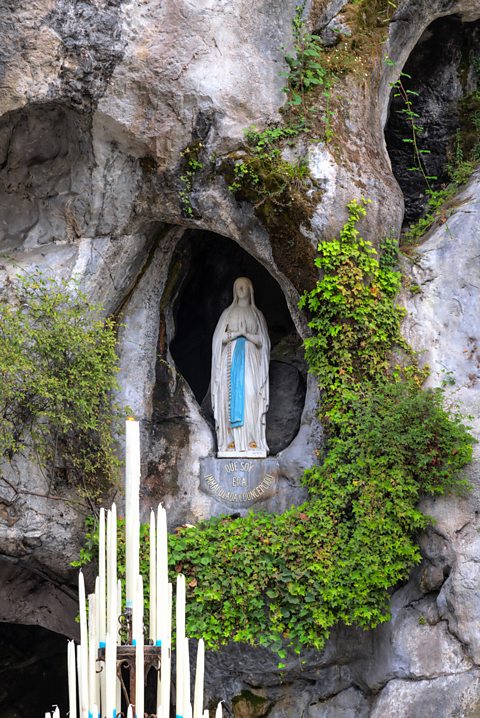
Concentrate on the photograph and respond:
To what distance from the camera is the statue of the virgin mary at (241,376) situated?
9.04 metres

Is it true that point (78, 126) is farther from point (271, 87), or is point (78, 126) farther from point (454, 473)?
point (454, 473)

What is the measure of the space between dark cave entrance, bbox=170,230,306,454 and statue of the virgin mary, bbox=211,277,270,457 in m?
0.38

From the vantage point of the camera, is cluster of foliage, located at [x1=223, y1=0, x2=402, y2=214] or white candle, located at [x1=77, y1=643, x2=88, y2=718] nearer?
white candle, located at [x1=77, y1=643, x2=88, y2=718]

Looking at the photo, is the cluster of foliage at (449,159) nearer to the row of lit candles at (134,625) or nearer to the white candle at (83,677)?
the row of lit candles at (134,625)

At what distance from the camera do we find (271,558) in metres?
7.90

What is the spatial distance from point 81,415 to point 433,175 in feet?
15.2

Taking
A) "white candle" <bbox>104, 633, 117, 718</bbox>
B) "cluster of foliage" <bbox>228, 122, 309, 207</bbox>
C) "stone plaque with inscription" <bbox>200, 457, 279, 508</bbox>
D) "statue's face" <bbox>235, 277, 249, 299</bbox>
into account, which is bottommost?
"white candle" <bbox>104, 633, 117, 718</bbox>

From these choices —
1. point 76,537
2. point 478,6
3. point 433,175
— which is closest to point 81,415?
point 76,537

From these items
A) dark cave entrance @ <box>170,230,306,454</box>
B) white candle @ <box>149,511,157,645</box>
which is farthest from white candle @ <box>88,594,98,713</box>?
dark cave entrance @ <box>170,230,306,454</box>

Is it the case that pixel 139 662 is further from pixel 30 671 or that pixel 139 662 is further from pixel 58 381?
pixel 30 671

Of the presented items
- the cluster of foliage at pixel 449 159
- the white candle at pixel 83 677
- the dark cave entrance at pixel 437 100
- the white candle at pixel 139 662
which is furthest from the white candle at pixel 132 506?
the dark cave entrance at pixel 437 100

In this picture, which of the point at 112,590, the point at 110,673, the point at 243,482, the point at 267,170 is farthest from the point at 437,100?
the point at 110,673

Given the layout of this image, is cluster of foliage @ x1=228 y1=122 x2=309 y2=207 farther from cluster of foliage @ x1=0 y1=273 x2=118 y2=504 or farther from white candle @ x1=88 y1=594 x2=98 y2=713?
white candle @ x1=88 y1=594 x2=98 y2=713

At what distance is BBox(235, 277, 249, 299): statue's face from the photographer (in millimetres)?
9388
